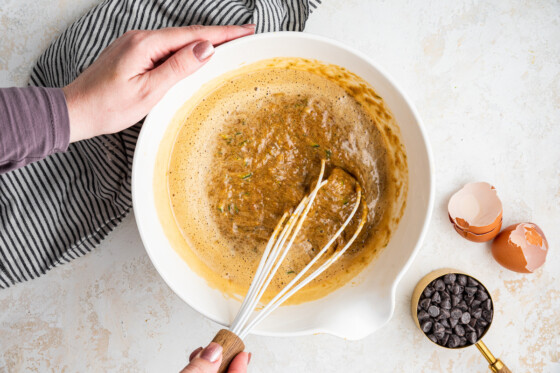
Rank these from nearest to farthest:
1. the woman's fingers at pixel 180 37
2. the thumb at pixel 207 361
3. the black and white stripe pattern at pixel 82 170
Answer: the thumb at pixel 207 361 < the woman's fingers at pixel 180 37 < the black and white stripe pattern at pixel 82 170

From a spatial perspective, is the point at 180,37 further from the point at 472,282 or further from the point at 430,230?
the point at 472,282

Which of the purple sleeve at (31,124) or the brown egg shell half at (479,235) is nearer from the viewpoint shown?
the purple sleeve at (31,124)

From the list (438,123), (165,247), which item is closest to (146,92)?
(165,247)

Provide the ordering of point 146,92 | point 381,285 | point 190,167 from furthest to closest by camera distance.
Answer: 1. point 190,167
2. point 381,285
3. point 146,92

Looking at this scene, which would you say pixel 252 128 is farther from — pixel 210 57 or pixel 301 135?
pixel 210 57

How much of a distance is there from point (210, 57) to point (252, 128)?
0.25 m

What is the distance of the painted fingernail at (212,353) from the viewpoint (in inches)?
30.4

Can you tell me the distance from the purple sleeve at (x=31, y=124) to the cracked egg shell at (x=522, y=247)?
1.05 m

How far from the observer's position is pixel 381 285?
99cm

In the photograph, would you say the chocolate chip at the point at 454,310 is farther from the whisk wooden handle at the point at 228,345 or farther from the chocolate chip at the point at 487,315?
the whisk wooden handle at the point at 228,345

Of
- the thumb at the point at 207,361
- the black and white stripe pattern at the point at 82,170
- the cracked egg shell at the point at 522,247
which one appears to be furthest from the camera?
the cracked egg shell at the point at 522,247

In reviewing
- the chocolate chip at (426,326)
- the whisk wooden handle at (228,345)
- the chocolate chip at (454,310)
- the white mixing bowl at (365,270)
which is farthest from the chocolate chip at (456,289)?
the whisk wooden handle at (228,345)

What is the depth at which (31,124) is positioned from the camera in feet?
2.68

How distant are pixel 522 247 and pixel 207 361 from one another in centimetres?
83
